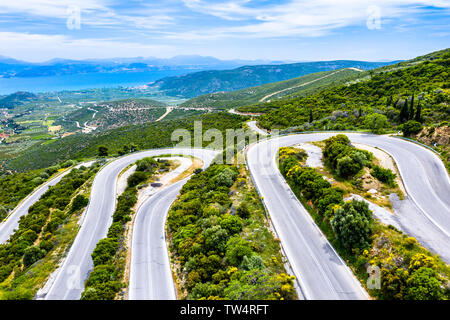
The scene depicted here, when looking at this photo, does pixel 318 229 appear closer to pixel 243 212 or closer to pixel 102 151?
pixel 243 212

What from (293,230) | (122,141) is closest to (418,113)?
(293,230)

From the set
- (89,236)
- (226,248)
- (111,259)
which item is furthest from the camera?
(89,236)

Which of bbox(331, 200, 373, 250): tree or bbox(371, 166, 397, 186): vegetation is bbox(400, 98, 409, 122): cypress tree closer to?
bbox(371, 166, 397, 186): vegetation

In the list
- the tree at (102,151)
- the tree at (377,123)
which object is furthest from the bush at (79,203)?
the tree at (377,123)

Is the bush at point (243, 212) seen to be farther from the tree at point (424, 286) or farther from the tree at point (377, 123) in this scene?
the tree at point (377, 123)

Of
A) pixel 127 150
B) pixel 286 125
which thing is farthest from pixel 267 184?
pixel 127 150

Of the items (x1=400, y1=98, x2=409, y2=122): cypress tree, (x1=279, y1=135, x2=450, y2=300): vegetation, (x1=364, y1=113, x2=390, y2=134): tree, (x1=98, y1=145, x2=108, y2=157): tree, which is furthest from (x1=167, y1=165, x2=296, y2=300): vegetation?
(x1=98, y1=145, x2=108, y2=157): tree

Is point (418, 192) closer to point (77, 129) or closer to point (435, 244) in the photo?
point (435, 244)
